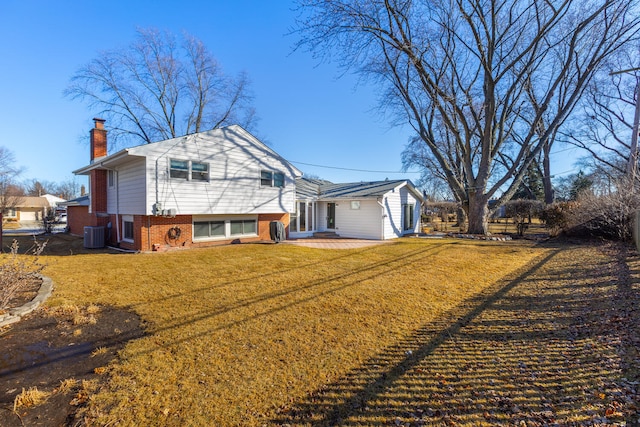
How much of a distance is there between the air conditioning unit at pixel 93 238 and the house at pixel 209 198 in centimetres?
8

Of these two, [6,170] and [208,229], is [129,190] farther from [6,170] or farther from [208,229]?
[6,170]

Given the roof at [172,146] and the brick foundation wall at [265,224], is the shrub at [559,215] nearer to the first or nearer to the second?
the roof at [172,146]

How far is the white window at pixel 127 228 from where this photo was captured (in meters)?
12.3

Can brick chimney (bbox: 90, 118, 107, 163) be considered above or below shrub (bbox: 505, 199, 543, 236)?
above

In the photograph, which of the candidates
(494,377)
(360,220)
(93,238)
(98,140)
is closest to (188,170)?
(93,238)

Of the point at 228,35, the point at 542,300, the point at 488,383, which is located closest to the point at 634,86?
the point at 542,300

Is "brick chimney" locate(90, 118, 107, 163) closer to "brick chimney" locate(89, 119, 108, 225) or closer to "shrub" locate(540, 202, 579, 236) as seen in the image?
"brick chimney" locate(89, 119, 108, 225)

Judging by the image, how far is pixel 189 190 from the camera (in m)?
11.9

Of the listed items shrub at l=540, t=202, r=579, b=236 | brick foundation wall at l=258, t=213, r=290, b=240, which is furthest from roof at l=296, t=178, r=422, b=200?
shrub at l=540, t=202, r=579, b=236

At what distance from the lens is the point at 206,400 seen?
266 centimetres

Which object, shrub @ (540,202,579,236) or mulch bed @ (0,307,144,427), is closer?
mulch bed @ (0,307,144,427)

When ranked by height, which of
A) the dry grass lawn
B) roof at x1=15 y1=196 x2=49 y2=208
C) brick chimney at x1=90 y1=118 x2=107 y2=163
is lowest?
the dry grass lawn

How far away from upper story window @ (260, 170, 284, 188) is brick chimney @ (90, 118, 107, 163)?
28.1 feet

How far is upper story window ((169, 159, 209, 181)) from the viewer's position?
11.5 meters
